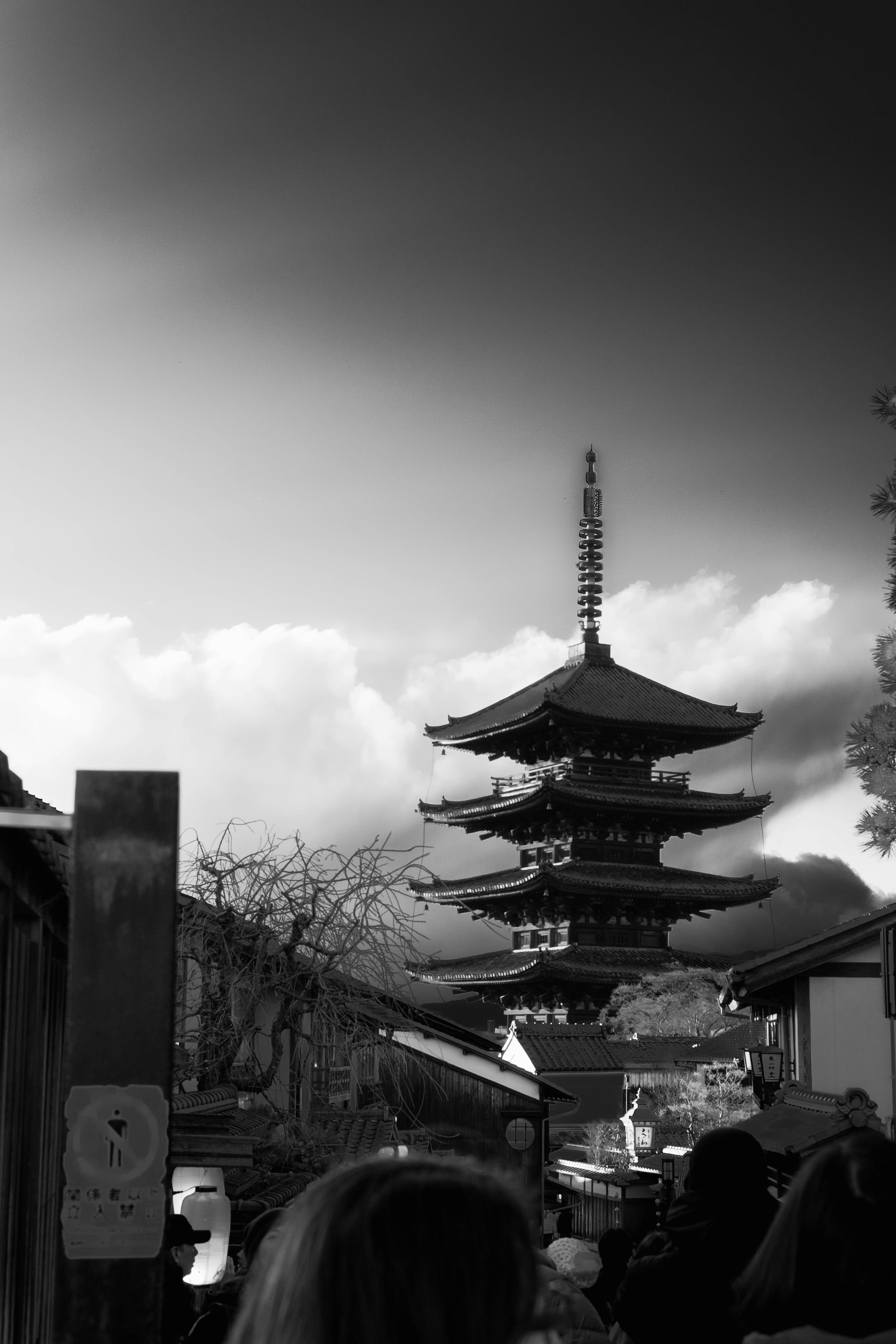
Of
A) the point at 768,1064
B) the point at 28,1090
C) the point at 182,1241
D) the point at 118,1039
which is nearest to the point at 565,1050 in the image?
the point at 768,1064

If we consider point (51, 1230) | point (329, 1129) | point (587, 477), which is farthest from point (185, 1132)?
point (587, 477)

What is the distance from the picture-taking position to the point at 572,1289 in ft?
14.3

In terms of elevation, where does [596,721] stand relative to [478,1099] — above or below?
above

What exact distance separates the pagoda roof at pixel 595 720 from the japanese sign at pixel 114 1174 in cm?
3688

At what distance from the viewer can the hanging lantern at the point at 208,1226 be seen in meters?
8.14

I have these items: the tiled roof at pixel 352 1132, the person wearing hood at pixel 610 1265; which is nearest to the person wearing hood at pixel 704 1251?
the person wearing hood at pixel 610 1265

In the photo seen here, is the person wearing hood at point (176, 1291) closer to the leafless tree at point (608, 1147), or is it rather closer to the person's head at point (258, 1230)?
the person's head at point (258, 1230)

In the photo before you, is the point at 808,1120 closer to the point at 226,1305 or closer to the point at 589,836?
the point at 226,1305

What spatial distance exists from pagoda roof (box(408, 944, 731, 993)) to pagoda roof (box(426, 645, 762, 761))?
6.32 metres

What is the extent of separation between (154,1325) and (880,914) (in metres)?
17.0

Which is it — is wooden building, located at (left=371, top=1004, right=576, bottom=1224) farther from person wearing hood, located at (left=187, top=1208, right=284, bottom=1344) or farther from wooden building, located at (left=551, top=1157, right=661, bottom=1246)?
person wearing hood, located at (left=187, top=1208, right=284, bottom=1344)

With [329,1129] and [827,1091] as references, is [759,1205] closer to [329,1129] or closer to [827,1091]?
[329,1129]

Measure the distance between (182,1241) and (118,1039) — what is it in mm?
2219

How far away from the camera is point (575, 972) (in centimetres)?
4003
